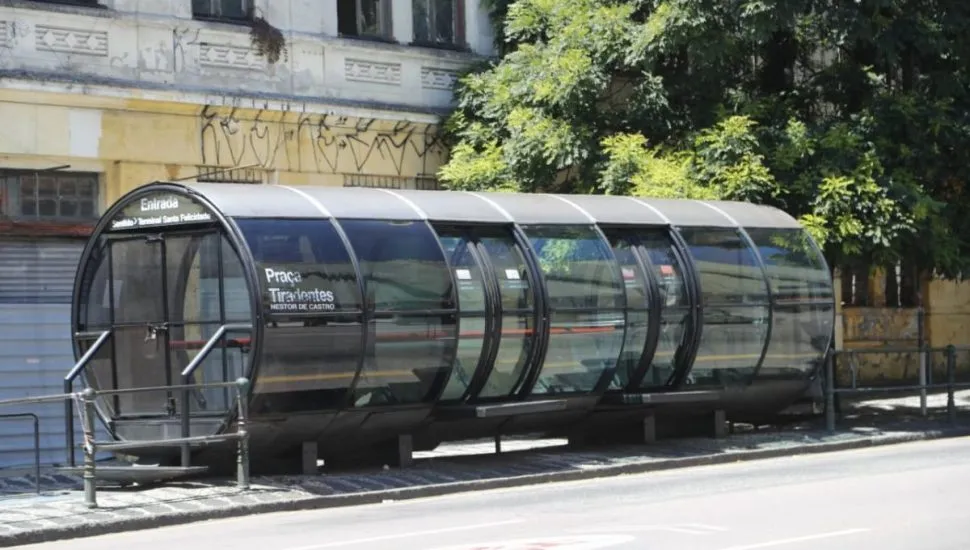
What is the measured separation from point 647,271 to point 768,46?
7334 millimetres

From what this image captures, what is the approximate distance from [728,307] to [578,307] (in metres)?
2.42

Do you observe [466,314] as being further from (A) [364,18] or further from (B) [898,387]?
(A) [364,18]

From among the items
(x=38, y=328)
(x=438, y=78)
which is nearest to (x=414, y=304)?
(x=38, y=328)

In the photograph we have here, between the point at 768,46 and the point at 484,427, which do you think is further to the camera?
the point at 768,46

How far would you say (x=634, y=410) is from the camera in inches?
775

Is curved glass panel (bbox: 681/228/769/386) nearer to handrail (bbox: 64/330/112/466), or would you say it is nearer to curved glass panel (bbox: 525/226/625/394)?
curved glass panel (bbox: 525/226/625/394)

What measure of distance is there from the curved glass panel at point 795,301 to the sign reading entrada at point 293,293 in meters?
6.74

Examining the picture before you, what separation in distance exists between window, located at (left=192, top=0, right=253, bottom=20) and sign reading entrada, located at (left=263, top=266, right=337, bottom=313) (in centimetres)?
775

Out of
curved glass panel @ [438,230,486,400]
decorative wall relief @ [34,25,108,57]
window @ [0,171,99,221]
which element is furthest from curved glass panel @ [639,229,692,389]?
decorative wall relief @ [34,25,108,57]

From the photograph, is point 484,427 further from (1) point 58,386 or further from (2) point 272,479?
(1) point 58,386

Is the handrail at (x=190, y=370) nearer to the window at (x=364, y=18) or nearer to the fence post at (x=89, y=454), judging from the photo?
the fence post at (x=89, y=454)

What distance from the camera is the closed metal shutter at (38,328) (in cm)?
2014

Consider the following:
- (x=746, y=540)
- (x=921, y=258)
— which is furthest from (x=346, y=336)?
(x=921, y=258)

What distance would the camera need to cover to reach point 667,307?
19.3 m
